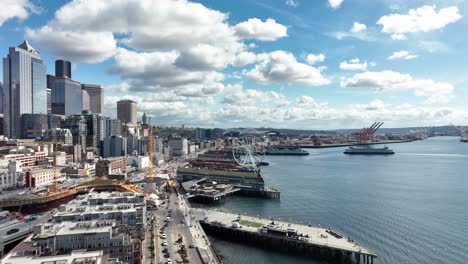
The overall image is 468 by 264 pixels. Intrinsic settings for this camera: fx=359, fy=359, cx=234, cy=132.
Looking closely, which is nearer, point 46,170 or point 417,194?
point 417,194

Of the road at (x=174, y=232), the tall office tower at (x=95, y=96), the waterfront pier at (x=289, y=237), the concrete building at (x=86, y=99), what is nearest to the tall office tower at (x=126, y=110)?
the tall office tower at (x=95, y=96)

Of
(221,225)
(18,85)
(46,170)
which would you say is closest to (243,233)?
(221,225)

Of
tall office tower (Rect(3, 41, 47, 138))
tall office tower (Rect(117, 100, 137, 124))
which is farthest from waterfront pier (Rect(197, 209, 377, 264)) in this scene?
tall office tower (Rect(117, 100, 137, 124))

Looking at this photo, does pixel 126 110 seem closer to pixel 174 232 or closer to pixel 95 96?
pixel 95 96

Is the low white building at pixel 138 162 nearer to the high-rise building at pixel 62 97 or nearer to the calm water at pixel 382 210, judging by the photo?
the calm water at pixel 382 210

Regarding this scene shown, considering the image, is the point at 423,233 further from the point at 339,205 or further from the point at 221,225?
the point at 221,225

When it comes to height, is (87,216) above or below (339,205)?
above
